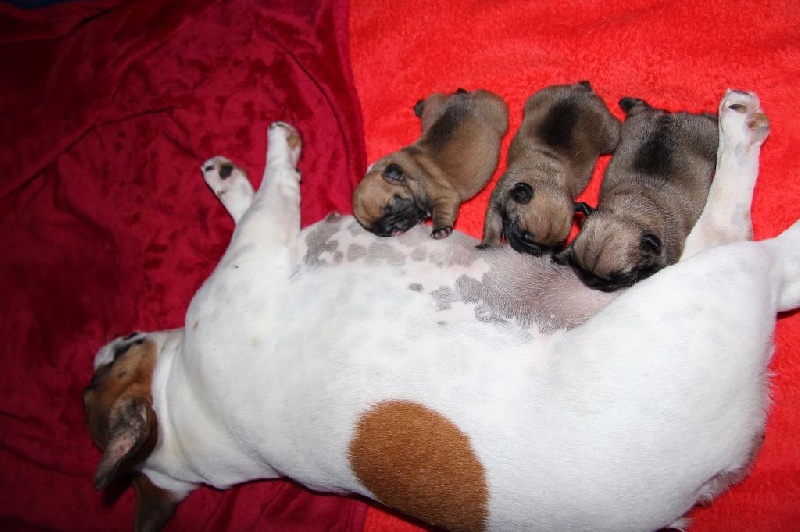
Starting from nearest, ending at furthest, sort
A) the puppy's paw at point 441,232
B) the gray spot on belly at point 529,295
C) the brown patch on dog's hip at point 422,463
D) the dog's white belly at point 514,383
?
the dog's white belly at point 514,383 → the brown patch on dog's hip at point 422,463 → the gray spot on belly at point 529,295 → the puppy's paw at point 441,232

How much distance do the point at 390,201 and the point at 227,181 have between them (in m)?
1.32

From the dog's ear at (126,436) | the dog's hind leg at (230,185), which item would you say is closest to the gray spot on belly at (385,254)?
the dog's hind leg at (230,185)

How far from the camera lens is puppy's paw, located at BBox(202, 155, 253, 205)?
468 centimetres

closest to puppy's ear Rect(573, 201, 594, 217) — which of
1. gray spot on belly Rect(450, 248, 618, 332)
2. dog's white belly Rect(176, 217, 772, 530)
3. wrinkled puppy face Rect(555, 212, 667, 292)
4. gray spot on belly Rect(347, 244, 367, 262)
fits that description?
wrinkled puppy face Rect(555, 212, 667, 292)

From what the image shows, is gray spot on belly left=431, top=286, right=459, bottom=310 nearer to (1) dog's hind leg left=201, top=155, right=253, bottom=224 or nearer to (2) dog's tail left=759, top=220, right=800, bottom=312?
(2) dog's tail left=759, top=220, right=800, bottom=312

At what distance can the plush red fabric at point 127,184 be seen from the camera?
16.2ft

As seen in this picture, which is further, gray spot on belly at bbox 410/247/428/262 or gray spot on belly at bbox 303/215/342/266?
gray spot on belly at bbox 303/215/342/266

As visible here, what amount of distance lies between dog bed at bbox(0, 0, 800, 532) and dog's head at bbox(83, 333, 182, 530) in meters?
0.64

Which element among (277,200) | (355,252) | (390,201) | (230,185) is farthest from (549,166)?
(230,185)

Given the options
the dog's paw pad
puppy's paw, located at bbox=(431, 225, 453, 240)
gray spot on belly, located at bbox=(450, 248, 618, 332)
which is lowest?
gray spot on belly, located at bbox=(450, 248, 618, 332)

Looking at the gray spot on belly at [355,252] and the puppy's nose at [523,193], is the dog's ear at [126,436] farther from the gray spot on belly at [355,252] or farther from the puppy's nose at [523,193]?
the puppy's nose at [523,193]

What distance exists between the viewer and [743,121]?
3.64 metres

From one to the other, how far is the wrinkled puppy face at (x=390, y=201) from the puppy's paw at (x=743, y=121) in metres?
1.72

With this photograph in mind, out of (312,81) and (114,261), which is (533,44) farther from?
(114,261)
